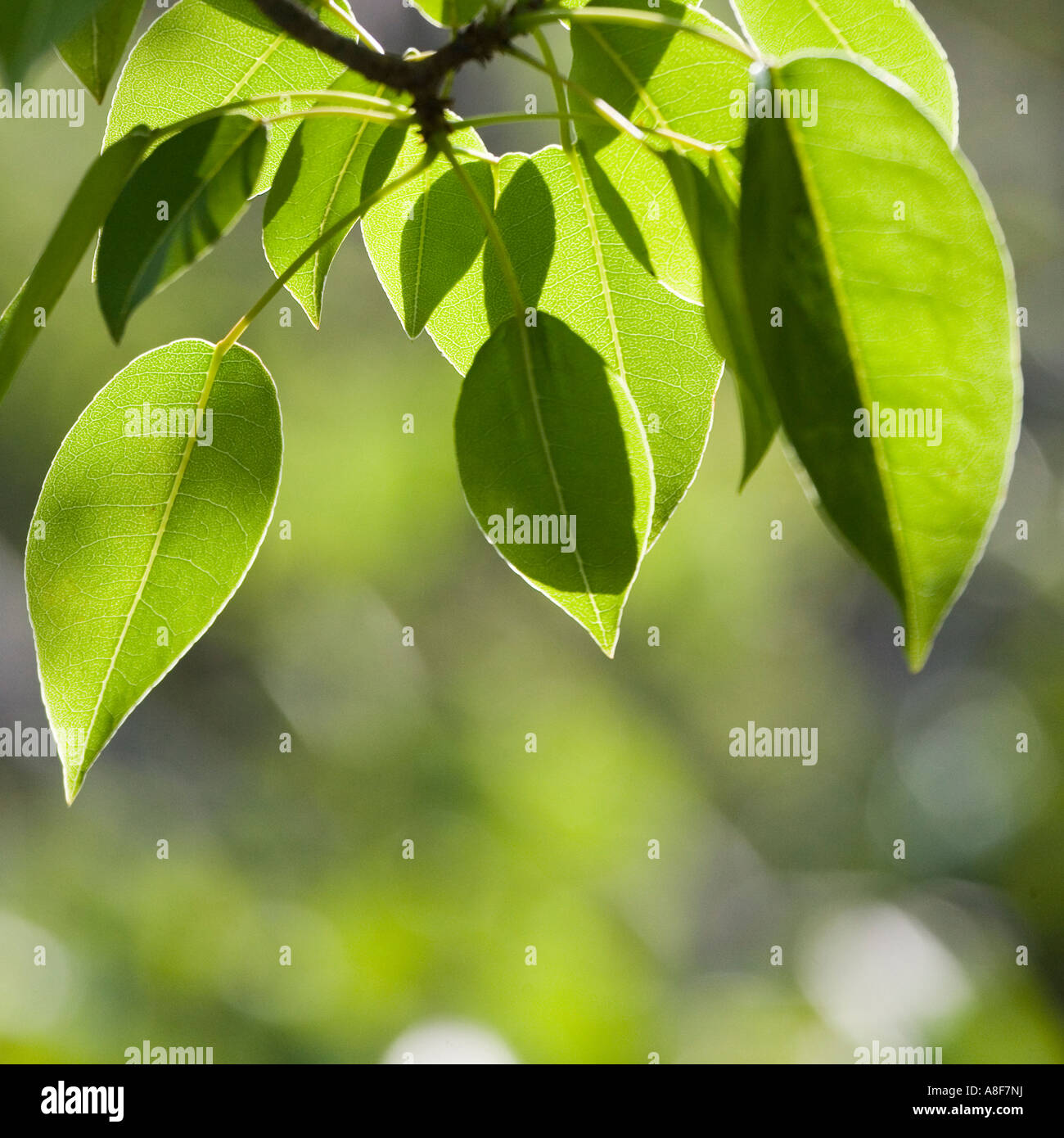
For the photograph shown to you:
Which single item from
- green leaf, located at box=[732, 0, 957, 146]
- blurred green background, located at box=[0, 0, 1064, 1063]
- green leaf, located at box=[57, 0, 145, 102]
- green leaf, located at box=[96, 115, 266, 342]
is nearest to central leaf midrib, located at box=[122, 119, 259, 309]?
green leaf, located at box=[96, 115, 266, 342]

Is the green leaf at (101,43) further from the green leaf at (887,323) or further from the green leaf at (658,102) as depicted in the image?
the green leaf at (887,323)

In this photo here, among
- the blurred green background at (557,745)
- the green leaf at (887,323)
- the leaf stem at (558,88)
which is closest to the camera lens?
the green leaf at (887,323)

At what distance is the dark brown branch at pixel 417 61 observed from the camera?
0.39m

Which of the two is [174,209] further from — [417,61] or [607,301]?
[607,301]

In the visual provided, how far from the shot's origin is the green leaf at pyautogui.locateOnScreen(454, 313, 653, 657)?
47 centimetres

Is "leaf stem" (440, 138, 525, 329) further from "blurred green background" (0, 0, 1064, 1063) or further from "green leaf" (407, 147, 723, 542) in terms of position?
"blurred green background" (0, 0, 1064, 1063)

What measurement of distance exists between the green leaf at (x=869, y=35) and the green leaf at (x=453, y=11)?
0.12 metres

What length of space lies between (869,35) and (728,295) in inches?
8.2

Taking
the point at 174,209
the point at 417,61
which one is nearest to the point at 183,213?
the point at 174,209

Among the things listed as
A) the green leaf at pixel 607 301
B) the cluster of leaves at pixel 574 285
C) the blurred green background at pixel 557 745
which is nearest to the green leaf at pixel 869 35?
the cluster of leaves at pixel 574 285
